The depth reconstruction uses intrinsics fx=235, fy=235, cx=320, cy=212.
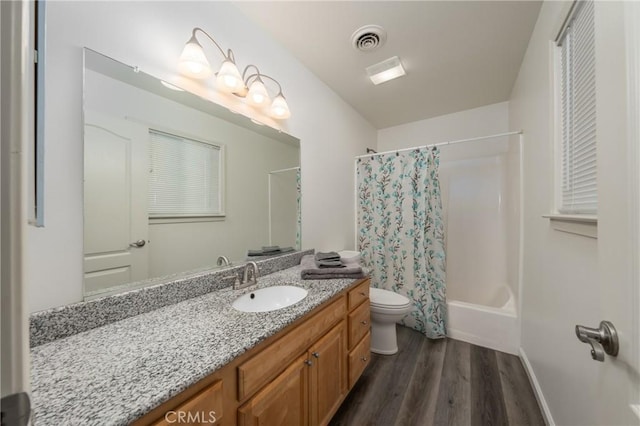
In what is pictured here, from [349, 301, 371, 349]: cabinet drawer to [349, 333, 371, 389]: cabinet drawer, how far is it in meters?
0.05

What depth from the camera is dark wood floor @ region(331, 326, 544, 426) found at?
136cm

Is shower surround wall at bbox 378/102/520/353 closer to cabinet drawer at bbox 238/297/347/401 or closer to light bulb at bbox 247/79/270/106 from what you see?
cabinet drawer at bbox 238/297/347/401

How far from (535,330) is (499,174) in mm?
1699

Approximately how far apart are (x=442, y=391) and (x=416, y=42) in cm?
242

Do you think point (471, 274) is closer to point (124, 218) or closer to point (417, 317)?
point (417, 317)

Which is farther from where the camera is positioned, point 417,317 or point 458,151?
point 458,151

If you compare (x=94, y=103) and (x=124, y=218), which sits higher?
(x=94, y=103)

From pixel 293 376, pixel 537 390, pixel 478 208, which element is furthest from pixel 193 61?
pixel 478 208

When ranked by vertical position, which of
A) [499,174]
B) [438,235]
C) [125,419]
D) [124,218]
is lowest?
[125,419]

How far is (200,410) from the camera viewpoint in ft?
2.03

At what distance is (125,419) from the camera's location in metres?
0.47

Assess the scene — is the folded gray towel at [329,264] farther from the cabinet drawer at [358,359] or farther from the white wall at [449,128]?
the white wall at [449,128]

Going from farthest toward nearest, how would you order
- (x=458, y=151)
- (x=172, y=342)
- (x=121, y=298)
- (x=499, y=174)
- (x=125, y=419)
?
(x=458, y=151) → (x=499, y=174) → (x=121, y=298) → (x=172, y=342) → (x=125, y=419)

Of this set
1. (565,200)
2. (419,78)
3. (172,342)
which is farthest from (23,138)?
(419,78)
